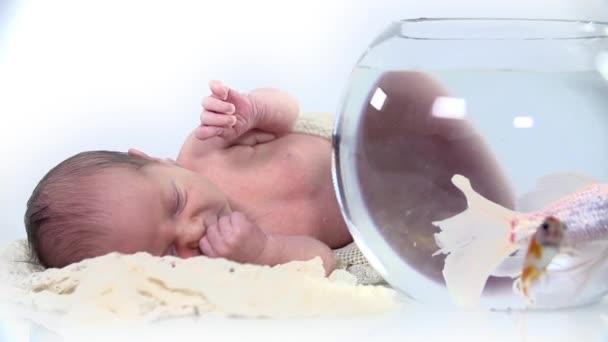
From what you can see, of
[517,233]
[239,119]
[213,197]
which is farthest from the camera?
[239,119]

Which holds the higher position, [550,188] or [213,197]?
[550,188]

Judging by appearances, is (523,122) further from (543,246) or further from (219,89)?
(219,89)

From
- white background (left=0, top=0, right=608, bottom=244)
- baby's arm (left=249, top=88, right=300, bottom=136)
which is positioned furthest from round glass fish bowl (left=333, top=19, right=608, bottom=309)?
white background (left=0, top=0, right=608, bottom=244)

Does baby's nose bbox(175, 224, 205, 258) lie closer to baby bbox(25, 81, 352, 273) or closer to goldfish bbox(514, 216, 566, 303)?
baby bbox(25, 81, 352, 273)

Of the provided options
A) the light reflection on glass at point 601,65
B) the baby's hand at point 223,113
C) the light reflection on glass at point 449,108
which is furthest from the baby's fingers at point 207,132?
the light reflection on glass at point 601,65

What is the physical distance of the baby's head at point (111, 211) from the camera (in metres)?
1.19

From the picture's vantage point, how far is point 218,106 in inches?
54.2

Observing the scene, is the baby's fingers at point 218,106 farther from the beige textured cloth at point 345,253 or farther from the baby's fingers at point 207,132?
the beige textured cloth at point 345,253

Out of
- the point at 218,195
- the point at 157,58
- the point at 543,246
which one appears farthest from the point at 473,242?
the point at 157,58

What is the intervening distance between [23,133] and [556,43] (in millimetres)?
1252

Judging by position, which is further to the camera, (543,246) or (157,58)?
(157,58)

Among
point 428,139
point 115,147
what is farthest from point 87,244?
point 115,147

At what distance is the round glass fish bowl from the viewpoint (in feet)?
3.14

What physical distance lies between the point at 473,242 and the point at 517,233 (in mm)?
50
